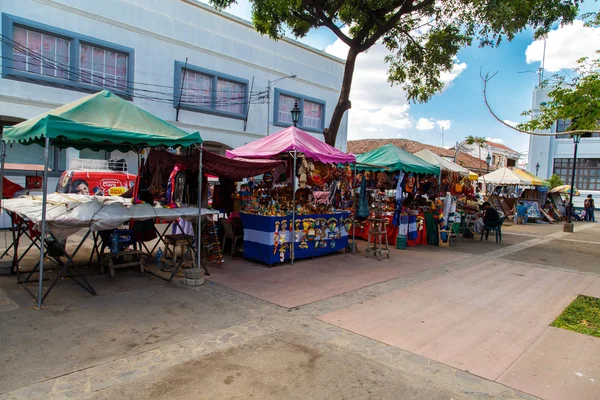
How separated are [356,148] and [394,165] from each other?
31602mm

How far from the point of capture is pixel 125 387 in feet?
Result: 11.0

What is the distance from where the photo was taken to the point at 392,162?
10352 millimetres

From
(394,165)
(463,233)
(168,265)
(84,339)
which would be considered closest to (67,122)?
(84,339)

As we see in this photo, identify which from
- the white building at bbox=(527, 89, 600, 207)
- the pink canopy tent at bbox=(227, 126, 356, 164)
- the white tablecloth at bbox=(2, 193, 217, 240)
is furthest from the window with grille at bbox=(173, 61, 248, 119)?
the white building at bbox=(527, 89, 600, 207)

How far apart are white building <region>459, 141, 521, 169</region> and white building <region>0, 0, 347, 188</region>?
3471cm

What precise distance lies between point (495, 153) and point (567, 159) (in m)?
13.7

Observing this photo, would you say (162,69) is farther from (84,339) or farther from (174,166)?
(84,339)

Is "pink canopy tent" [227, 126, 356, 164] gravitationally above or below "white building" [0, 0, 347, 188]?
below

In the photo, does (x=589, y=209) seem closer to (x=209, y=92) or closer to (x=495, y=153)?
(x=209, y=92)

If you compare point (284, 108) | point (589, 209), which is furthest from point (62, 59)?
point (589, 209)

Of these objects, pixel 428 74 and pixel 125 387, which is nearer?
pixel 125 387

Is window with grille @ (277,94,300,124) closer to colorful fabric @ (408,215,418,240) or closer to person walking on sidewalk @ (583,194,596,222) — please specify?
colorful fabric @ (408,215,418,240)

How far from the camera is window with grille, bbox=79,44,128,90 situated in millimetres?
12500

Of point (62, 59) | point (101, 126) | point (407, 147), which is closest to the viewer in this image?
point (101, 126)
